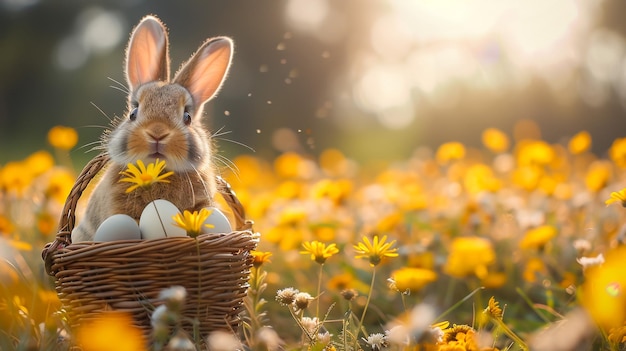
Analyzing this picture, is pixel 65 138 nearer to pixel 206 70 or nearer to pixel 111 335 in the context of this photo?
pixel 206 70

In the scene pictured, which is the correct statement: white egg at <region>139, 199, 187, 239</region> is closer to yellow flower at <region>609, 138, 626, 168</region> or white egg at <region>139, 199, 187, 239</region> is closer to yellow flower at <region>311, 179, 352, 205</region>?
yellow flower at <region>311, 179, 352, 205</region>

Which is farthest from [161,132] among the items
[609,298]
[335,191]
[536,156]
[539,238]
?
[536,156]

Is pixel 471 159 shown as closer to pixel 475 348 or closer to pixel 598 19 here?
pixel 598 19

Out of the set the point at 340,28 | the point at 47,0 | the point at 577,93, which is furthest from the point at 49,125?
the point at 577,93

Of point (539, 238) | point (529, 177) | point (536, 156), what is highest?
point (536, 156)

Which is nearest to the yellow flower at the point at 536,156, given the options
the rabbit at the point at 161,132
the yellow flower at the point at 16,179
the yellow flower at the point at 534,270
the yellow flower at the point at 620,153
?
the yellow flower at the point at 620,153

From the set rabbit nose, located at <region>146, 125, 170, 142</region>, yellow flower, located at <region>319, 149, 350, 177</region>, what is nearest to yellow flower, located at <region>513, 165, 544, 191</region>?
yellow flower, located at <region>319, 149, 350, 177</region>
